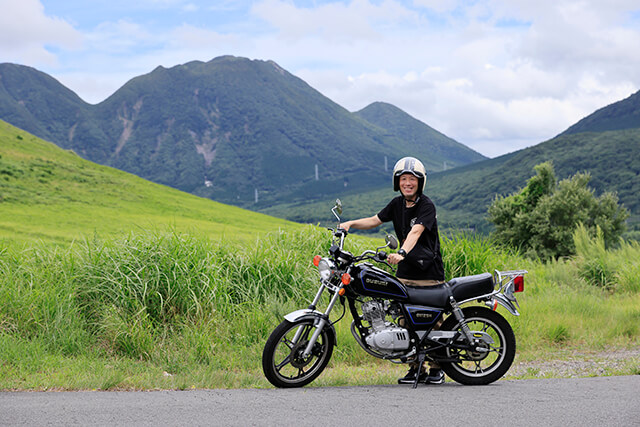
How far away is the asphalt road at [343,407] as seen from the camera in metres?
4.56

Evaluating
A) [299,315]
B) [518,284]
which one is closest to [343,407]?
[299,315]

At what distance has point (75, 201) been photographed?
3134 cm

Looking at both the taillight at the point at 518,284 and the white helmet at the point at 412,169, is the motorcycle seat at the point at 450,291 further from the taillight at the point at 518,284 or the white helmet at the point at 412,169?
the white helmet at the point at 412,169

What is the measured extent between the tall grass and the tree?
69.3 feet

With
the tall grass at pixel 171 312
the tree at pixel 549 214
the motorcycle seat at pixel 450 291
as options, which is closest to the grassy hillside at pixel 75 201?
the tall grass at pixel 171 312

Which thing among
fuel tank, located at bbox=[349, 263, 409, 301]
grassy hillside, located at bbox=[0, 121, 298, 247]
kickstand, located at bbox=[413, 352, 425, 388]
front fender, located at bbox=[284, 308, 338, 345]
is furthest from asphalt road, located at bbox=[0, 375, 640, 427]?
grassy hillside, located at bbox=[0, 121, 298, 247]

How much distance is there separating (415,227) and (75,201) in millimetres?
29120

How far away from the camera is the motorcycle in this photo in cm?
568

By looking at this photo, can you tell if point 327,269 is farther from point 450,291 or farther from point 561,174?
point 561,174

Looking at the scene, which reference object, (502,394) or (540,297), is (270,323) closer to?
(502,394)

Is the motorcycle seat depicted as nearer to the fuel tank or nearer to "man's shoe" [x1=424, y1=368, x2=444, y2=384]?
the fuel tank

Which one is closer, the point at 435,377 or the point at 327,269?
the point at 327,269

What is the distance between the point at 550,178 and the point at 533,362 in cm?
3031

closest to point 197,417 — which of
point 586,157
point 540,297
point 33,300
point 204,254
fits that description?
point 33,300
